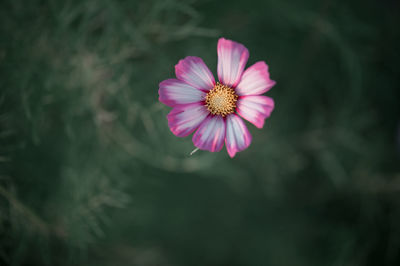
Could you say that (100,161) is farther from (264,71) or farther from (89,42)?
(264,71)

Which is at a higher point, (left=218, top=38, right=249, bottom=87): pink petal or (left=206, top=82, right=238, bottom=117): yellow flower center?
(left=218, top=38, right=249, bottom=87): pink petal

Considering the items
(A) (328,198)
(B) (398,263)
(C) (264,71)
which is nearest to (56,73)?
(C) (264,71)

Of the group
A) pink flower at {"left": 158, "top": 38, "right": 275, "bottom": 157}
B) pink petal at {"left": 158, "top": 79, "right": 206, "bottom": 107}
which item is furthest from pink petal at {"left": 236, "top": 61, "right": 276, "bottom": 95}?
pink petal at {"left": 158, "top": 79, "right": 206, "bottom": 107}

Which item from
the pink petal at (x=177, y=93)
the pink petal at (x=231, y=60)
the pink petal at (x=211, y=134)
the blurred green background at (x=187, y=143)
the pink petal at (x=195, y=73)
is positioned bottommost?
the pink petal at (x=211, y=134)

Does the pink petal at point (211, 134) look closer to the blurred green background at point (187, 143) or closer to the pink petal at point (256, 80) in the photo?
the pink petal at point (256, 80)

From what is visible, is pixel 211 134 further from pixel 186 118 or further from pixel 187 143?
pixel 187 143

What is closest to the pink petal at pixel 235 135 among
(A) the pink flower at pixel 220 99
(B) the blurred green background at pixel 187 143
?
(A) the pink flower at pixel 220 99

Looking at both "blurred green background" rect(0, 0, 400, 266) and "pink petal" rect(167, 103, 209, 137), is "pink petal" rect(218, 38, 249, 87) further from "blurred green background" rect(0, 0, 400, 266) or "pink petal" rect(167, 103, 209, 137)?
"blurred green background" rect(0, 0, 400, 266)
